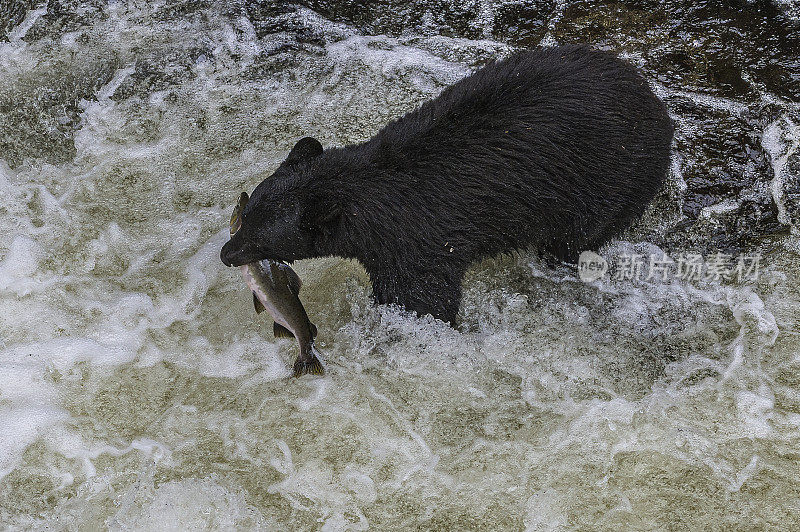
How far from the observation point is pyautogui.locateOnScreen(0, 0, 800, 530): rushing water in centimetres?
420

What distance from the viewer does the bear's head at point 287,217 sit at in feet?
13.5

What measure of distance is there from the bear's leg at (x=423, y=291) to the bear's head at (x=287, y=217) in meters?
0.45

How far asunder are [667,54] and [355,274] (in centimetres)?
330

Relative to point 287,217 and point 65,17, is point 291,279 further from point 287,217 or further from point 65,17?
point 65,17

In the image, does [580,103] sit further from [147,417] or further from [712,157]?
[147,417]

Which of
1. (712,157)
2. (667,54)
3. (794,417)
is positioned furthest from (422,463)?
(667,54)

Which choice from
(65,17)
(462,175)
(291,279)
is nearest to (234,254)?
(291,279)

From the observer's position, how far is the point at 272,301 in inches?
167

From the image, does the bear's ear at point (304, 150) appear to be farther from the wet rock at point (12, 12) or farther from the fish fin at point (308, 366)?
the wet rock at point (12, 12)

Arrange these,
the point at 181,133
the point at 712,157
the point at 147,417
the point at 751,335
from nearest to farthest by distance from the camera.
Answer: the point at 147,417
the point at 751,335
the point at 712,157
the point at 181,133

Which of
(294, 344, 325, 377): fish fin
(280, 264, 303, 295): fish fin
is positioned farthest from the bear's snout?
(294, 344, 325, 377): fish fin

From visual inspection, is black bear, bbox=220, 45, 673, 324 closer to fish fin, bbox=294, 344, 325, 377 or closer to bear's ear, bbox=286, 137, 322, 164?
bear's ear, bbox=286, 137, 322, 164
